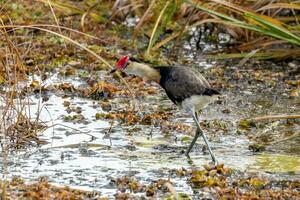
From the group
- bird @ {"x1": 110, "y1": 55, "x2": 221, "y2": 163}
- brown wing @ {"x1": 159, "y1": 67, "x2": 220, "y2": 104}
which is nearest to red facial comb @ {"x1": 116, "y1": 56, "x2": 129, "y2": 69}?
bird @ {"x1": 110, "y1": 55, "x2": 221, "y2": 163}

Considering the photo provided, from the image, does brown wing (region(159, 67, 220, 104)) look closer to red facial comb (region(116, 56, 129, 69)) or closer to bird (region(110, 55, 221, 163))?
bird (region(110, 55, 221, 163))

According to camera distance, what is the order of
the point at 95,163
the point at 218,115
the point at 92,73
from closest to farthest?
the point at 95,163 < the point at 218,115 < the point at 92,73

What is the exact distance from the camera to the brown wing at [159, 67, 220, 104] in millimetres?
7215

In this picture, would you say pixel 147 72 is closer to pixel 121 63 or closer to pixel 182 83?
pixel 121 63

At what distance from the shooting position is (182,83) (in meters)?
7.24

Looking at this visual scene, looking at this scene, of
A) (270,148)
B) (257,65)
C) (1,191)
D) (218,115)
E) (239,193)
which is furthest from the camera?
(257,65)

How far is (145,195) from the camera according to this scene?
6.02m

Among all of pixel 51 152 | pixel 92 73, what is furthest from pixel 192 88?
pixel 92 73

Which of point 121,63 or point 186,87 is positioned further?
point 121,63

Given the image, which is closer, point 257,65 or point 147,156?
point 147,156

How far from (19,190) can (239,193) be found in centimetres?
146

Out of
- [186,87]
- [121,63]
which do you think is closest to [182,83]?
[186,87]

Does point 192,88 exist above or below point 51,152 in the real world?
above

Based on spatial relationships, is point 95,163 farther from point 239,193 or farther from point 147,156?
point 239,193
